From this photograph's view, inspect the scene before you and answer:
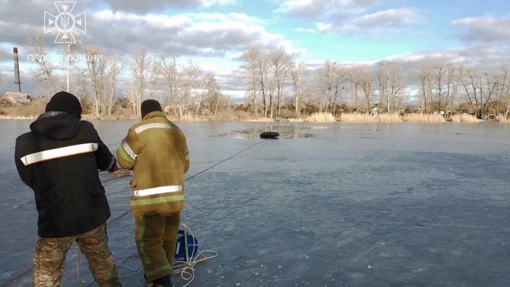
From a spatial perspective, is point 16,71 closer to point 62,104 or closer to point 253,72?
point 253,72

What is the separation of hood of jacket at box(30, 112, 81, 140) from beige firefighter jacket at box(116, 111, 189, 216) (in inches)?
17.6

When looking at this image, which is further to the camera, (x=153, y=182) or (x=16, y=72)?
(x=16, y=72)

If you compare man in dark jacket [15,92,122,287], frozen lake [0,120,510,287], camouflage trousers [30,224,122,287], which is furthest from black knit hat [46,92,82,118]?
frozen lake [0,120,510,287]

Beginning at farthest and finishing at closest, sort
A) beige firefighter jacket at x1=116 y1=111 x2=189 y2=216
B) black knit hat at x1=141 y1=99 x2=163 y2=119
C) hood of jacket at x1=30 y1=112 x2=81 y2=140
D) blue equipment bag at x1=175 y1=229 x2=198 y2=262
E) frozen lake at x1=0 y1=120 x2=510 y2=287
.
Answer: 1. blue equipment bag at x1=175 y1=229 x2=198 y2=262
2. frozen lake at x1=0 y1=120 x2=510 y2=287
3. black knit hat at x1=141 y1=99 x2=163 y2=119
4. beige firefighter jacket at x1=116 y1=111 x2=189 y2=216
5. hood of jacket at x1=30 y1=112 x2=81 y2=140

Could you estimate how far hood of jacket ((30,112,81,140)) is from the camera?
86.2 inches

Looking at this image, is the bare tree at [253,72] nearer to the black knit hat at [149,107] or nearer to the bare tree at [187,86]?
the bare tree at [187,86]

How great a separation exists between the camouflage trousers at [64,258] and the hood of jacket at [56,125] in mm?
705

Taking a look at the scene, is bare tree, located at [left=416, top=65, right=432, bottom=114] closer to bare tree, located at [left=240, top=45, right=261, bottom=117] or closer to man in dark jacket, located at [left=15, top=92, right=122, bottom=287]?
bare tree, located at [left=240, top=45, right=261, bottom=117]

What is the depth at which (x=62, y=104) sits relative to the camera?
229cm

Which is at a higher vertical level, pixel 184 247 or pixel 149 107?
pixel 149 107

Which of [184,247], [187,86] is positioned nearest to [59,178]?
[184,247]

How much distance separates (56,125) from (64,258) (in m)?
0.95

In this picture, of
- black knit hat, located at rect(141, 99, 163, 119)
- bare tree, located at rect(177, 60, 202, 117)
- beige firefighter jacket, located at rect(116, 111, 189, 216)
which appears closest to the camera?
beige firefighter jacket, located at rect(116, 111, 189, 216)

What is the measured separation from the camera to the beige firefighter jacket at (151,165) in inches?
105
